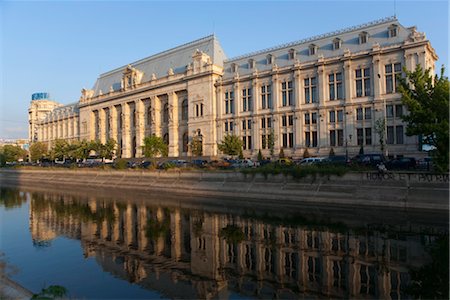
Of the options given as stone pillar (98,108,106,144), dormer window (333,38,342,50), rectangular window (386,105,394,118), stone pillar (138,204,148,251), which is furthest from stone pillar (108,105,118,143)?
rectangular window (386,105,394,118)

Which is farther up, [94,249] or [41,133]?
[41,133]

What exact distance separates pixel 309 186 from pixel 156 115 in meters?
57.8

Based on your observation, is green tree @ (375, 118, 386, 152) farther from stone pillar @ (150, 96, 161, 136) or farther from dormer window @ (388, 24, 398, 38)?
stone pillar @ (150, 96, 161, 136)

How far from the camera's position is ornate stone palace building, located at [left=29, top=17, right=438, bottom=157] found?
5294cm

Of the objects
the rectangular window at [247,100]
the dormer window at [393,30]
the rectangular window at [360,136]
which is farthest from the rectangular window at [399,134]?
the rectangular window at [247,100]

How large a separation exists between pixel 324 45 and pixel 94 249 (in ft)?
176

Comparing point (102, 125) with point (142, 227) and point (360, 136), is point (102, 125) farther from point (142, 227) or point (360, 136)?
point (142, 227)

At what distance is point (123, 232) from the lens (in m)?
26.2

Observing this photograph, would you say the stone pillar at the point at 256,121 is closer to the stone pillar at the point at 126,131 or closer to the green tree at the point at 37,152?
the stone pillar at the point at 126,131

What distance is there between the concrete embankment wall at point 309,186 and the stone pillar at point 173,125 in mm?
23991

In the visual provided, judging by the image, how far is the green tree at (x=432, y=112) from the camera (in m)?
26.3

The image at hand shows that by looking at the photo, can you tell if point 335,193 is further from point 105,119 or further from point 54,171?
point 105,119

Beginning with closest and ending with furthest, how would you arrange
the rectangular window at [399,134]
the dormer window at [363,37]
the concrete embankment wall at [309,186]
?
the concrete embankment wall at [309,186], the rectangular window at [399,134], the dormer window at [363,37]

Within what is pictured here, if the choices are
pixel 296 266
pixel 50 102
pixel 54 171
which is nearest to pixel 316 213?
pixel 296 266
